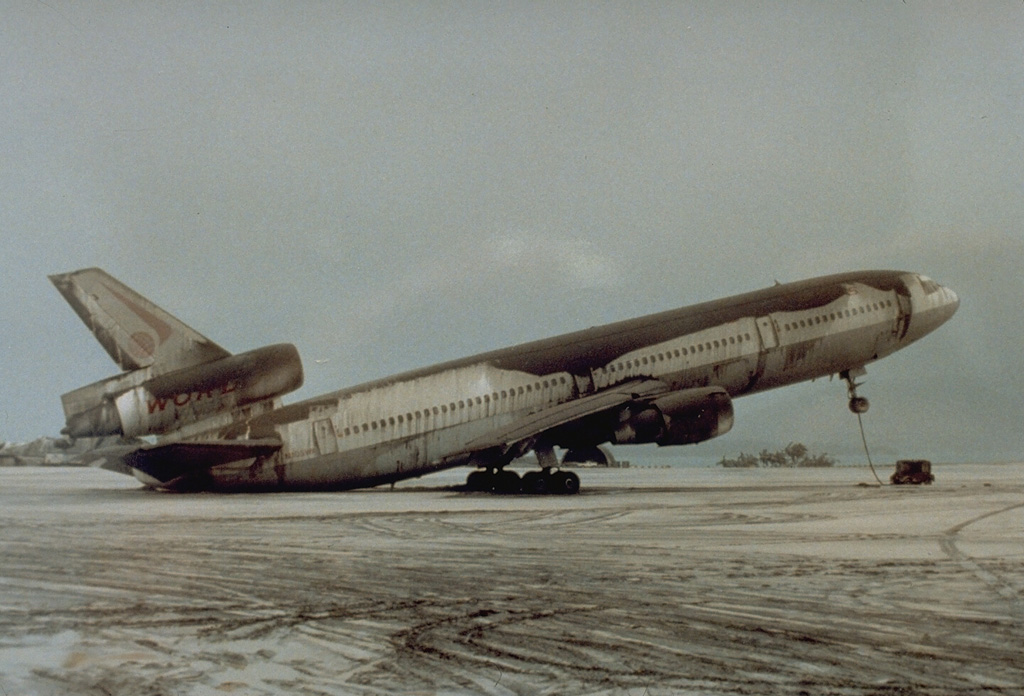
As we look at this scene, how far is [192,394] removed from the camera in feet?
75.7

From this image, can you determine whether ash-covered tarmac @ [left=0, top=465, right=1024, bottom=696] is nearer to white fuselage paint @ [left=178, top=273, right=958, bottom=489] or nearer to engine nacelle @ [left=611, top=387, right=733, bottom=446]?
engine nacelle @ [left=611, top=387, right=733, bottom=446]

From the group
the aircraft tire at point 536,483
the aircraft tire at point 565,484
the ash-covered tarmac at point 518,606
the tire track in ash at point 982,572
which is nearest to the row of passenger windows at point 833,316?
the aircraft tire at point 565,484

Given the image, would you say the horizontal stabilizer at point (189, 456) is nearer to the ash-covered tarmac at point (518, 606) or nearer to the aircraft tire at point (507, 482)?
the aircraft tire at point (507, 482)

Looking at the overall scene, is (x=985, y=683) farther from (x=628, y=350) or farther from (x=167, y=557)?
(x=628, y=350)

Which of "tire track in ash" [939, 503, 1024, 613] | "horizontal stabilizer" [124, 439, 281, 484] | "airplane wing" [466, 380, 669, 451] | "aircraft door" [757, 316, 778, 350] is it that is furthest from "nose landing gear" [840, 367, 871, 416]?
"horizontal stabilizer" [124, 439, 281, 484]

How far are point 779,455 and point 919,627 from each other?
4219cm

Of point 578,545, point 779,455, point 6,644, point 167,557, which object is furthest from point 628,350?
point 779,455

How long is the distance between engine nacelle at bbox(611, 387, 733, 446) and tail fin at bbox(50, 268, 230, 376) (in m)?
11.5

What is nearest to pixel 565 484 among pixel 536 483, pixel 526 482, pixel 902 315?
pixel 536 483

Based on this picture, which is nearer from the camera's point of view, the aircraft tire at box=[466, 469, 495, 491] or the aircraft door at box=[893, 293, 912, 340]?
the aircraft tire at box=[466, 469, 495, 491]

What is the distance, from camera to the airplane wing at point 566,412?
23.7 metres

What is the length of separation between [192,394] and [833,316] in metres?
18.5

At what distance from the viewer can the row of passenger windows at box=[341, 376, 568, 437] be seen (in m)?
24.6

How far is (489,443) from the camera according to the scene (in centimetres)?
2450
